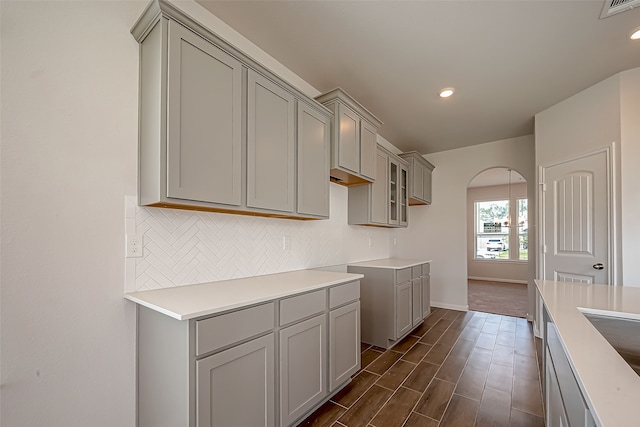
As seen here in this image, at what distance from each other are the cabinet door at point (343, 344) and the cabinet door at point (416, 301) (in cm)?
147

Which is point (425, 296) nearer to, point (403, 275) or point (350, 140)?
point (403, 275)

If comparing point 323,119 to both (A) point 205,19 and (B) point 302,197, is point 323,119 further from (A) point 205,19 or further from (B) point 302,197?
(A) point 205,19

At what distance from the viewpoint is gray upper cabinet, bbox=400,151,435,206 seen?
4398mm

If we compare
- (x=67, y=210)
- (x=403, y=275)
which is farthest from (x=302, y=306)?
(x=403, y=275)

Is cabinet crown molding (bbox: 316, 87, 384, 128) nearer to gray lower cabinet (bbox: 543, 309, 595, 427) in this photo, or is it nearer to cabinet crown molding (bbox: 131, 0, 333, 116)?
cabinet crown molding (bbox: 131, 0, 333, 116)

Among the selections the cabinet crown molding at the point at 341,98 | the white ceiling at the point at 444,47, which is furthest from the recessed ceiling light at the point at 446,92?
the cabinet crown molding at the point at 341,98

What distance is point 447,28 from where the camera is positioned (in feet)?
6.81

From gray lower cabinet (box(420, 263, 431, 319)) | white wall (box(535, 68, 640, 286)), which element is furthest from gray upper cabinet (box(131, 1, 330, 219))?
white wall (box(535, 68, 640, 286))

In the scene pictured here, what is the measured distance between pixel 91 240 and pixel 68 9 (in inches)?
45.4

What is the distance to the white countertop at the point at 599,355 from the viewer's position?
57 cm

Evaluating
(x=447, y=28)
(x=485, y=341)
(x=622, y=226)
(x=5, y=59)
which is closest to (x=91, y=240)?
(x=5, y=59)

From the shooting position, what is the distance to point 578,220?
10.0 ft

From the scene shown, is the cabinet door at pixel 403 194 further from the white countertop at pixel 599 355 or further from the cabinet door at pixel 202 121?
the cabinet door at pixel 202 121

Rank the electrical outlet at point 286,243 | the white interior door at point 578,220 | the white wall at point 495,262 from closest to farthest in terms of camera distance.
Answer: the electrical outlet at point 286,243
the white interior door at point 578,220
the white wall at point 495,262
